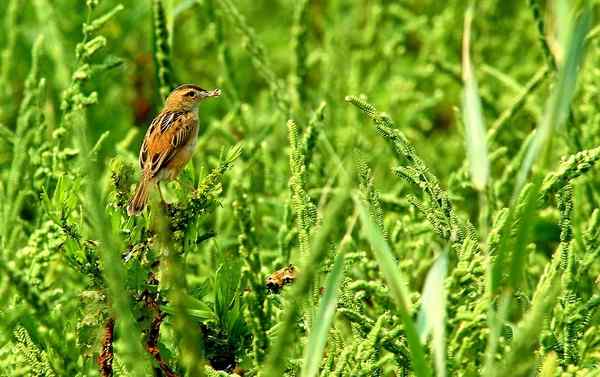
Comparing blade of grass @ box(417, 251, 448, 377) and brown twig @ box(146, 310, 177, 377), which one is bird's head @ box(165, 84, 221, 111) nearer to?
brown twig @ box(146, 310, 177, 377)

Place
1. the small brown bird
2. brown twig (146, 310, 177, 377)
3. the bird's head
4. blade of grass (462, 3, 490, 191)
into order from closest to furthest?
blade of grass (462, 3, 490, 191), brown twig (146, 310, 177, 377), the small brown bird, the bird's head

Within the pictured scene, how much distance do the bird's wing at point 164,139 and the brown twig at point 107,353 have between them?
1.78 ft

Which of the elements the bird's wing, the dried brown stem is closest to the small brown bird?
the bird's wing

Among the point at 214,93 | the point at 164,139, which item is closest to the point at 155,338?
the point at 164,139

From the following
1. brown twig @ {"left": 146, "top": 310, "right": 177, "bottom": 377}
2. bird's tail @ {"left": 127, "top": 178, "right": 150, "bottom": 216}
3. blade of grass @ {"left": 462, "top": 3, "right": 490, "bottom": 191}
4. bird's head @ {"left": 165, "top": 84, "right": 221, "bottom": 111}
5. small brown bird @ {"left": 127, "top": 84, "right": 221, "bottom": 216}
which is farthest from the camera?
bird's head @ {"left": 165, "top": 84, "right": 221, "bottom": 111}

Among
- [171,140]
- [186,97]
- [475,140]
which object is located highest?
[186,97]

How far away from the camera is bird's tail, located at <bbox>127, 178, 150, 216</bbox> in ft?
5.94

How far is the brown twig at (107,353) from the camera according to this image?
5.58 feet

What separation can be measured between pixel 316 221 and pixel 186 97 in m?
0.83

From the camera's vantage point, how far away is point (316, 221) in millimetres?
1854

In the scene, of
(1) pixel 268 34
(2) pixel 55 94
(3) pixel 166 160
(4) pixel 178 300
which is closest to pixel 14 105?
(2) pixel 55 94

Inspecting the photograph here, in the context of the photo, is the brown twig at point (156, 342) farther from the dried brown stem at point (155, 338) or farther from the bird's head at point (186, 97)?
the bird's head at point (186, 97)

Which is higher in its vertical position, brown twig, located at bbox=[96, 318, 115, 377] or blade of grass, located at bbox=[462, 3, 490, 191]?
blade of grass, located at bbox=[462, 3, 490, 191]

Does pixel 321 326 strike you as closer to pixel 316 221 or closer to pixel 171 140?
pixel 316 221
